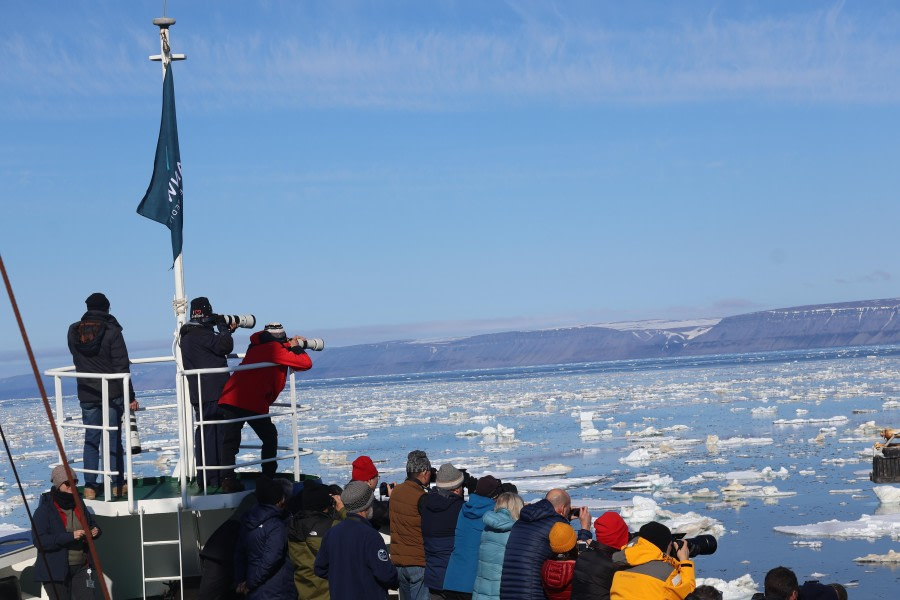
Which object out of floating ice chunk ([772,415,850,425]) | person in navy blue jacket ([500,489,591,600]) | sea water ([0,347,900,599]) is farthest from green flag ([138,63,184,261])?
floating ice chunk ([772,415,850,425])

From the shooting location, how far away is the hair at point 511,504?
5.35m

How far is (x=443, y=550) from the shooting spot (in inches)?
234

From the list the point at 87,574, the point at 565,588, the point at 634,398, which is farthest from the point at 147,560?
the point at 634,398

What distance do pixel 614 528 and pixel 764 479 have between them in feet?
49.0

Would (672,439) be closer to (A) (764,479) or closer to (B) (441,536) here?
(A) (764,479)

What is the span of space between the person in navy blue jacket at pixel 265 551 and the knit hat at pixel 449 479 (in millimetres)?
857

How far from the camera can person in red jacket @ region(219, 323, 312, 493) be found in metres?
6.72

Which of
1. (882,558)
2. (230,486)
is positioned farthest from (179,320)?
(882,558)

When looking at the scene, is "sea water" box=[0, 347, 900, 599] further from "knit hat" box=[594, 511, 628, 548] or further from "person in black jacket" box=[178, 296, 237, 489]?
"knit hat" box=[594, 511, 628, 548]

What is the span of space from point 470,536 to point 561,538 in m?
0.82

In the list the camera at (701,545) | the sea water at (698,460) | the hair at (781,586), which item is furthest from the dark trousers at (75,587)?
the sea water at (698,460)

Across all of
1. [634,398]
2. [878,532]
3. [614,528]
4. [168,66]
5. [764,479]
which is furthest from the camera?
[634,398]

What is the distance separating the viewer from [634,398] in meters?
51.2

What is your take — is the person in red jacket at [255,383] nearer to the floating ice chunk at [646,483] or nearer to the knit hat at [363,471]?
the knit hat at [363,471]
